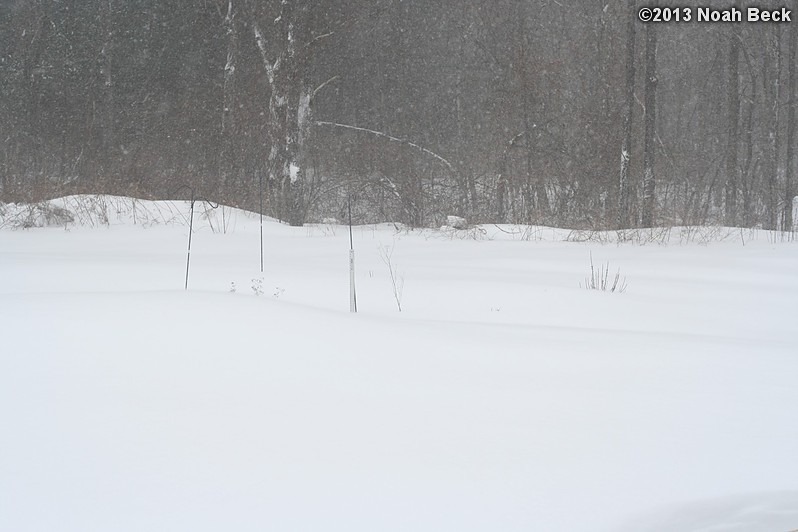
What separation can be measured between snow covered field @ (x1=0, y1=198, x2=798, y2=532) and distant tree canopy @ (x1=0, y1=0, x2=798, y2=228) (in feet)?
28.1

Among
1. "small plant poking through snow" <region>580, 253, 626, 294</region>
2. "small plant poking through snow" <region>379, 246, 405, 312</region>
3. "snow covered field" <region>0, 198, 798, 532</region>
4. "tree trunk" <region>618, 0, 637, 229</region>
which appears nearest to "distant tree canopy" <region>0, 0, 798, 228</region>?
"tree trunk" <region>618, 0, 637, 229</region>

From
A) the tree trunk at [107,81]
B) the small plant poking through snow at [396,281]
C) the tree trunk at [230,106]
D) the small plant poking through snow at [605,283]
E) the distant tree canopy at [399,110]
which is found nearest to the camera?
the small plant poking through snow at [396,281]

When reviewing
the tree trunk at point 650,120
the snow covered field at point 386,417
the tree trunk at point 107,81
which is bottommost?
the snow covered field at point 386,417

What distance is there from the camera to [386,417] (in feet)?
8.91

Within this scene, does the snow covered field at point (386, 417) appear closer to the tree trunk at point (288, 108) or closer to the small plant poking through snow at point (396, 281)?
the small plant poking through snow at point (396, 281)

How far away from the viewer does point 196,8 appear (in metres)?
23.1

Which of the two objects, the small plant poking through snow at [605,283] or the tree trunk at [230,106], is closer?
the small plant poking through snow at [605,283]

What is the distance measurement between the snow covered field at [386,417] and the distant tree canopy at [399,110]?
8569 mm

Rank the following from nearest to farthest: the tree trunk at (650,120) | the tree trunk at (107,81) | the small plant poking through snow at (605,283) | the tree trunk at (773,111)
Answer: the small plant poking through snow at (605,283)
the tree trunk at (650,120)
the tree trunk at (773,111)
the tree trunk at (107,81)

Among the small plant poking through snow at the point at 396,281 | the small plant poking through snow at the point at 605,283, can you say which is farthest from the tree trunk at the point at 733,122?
the small plant poking through snow at the point at 605,283

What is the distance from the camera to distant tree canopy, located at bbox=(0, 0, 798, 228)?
14.9 m

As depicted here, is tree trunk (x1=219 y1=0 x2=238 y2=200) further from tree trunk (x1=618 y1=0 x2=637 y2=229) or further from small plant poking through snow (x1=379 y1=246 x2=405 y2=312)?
small plant poking through snow (x1=379 y1=246 x2=405 y2=312)

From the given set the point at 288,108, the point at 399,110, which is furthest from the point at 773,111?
the point at 288,108

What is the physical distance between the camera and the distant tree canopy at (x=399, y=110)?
49.0 feet
